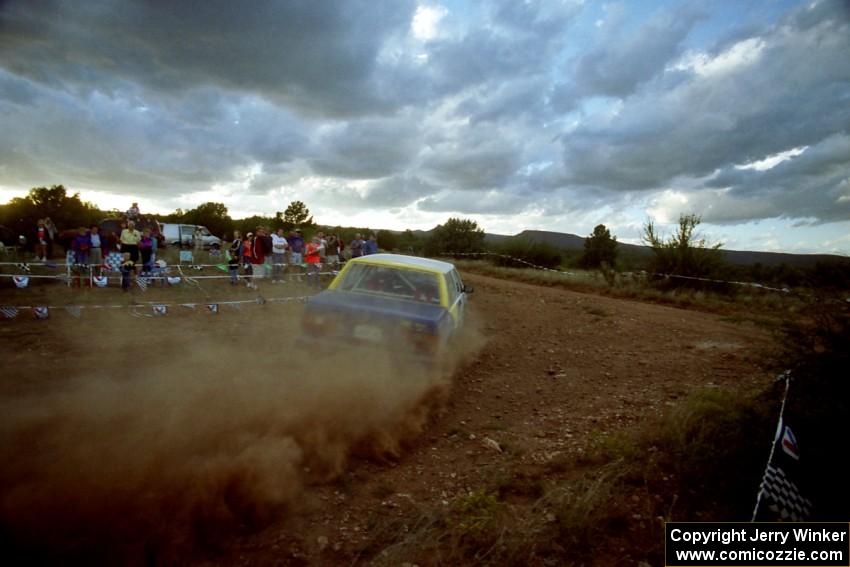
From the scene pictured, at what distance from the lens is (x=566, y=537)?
107 inches

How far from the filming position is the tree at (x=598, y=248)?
36.4 metres

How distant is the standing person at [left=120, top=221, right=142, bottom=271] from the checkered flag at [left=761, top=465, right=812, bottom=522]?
13.0m

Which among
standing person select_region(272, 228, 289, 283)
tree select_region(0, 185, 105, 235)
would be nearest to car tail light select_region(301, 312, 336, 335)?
standing person select_region(272, 228, 289, 283)

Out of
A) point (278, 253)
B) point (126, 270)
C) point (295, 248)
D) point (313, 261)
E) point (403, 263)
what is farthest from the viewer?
point (295, 248)

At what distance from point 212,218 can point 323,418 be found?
57218 millimetres

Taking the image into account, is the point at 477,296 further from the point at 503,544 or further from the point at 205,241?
the point at 205,241

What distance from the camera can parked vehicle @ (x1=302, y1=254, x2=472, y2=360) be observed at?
15.6ft

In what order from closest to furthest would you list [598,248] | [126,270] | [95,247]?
[126,270]
[95,247]
[598,248]

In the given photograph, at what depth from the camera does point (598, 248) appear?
38.5m

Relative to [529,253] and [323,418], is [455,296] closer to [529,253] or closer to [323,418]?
[323,418]

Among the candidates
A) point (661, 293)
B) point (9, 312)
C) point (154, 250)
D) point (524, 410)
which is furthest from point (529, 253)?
point (9, 312)

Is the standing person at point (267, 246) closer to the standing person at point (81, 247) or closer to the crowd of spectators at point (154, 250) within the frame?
the crowd of spectators at point (154, 250)

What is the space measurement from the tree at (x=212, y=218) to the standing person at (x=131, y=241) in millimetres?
42846

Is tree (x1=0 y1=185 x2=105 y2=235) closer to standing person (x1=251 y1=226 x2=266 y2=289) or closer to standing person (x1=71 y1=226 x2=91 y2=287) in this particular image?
standing person (x1=71 y1=226 x2=91 y2=287)
